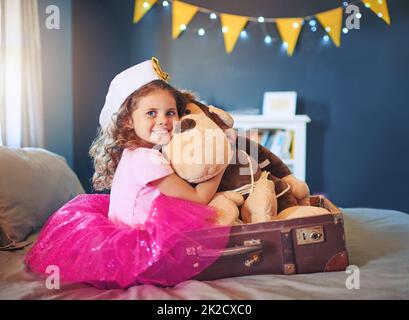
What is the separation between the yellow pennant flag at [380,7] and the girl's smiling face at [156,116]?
1.85 m

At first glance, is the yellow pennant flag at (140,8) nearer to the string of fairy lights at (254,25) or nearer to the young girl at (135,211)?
the string of fairy lights at (254,25)

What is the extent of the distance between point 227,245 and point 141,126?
0.36 metres

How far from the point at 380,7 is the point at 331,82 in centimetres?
51

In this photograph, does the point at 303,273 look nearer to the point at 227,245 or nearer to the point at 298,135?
the point at 227,245

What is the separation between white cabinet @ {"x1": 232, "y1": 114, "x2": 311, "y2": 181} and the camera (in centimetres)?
222

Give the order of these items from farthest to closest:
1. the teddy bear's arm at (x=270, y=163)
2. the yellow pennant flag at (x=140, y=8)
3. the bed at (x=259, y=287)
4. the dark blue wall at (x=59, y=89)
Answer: the yellow pennant flag at (x=140, y=8) → the dark blue wall at (x=59, y=89) → the teddy bear's arm at (x=270, y=163) → the bed at (x=259, y=287)

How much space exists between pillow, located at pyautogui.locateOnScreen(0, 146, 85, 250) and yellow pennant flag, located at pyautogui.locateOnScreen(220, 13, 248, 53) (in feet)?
4.91

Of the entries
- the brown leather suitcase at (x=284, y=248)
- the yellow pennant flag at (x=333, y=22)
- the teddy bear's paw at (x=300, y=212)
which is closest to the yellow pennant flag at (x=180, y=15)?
the yellow pennant flag at (x=333, y=22)

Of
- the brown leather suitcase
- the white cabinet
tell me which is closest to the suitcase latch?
the brown leather suitcase

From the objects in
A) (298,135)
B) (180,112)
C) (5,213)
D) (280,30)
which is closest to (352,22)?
(280,30)

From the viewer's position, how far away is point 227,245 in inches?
31.9

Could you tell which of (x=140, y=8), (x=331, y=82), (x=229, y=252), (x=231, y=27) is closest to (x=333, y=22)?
(x=331, y=82)

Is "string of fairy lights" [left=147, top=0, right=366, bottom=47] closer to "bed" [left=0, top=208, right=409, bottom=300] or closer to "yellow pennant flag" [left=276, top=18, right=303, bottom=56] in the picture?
"yellow pennant flag" [left=276, top=18, right=303, bottom=56]

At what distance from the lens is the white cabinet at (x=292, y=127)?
7.30 ft
